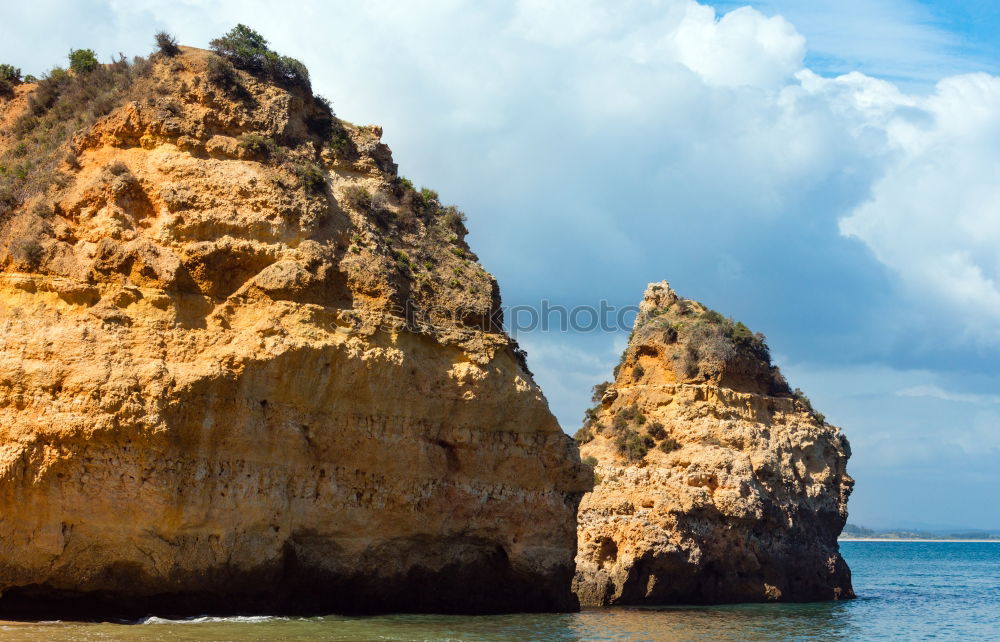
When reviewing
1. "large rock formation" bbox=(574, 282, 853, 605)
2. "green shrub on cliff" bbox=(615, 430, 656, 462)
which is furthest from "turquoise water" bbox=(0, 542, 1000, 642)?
"green shrub on cliff" bbox=(615, 430, 656, 462)

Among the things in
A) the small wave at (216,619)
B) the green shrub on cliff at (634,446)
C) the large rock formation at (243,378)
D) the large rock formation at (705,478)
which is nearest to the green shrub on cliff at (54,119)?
the large rock formation at (243,378)

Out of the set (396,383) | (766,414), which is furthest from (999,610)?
(396,383)

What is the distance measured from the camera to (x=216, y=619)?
21.5 metres

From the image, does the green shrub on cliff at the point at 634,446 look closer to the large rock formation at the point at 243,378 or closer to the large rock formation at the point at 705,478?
the large rock formation at the point at 705,478

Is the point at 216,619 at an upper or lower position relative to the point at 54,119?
lower

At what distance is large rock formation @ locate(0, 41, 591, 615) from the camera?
795 inches

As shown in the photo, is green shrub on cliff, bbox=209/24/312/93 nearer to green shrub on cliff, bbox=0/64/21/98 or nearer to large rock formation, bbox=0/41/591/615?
large rock formation, bbox=0/41/591/615

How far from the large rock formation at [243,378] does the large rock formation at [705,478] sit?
31.5 feet

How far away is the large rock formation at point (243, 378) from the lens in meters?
20.2

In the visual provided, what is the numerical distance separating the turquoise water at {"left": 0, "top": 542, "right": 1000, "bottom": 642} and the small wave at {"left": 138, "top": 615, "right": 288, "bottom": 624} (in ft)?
0.13

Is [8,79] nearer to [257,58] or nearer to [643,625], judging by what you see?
[257,58]

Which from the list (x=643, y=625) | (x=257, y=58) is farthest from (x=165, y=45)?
(x=643, y=625)

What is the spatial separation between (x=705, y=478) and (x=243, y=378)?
2034 centimetres

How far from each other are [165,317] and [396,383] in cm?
519
